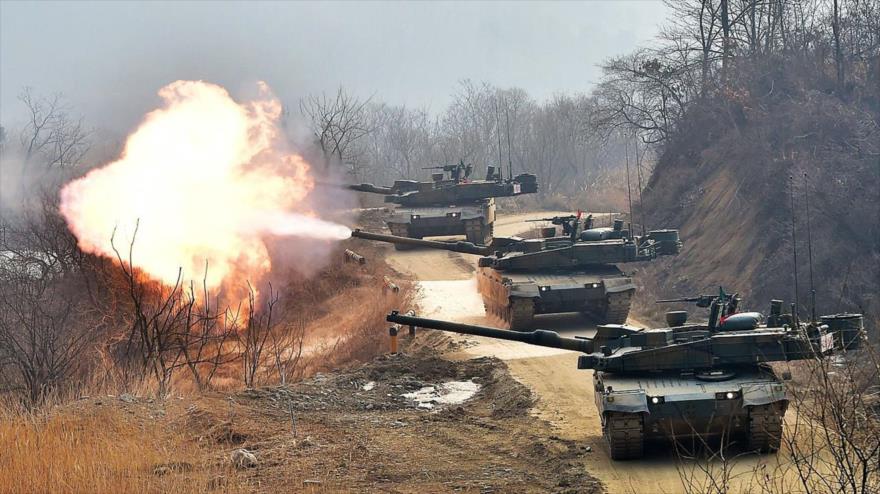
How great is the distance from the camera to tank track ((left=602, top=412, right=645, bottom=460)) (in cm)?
1266

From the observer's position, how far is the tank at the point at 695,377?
12.6 m

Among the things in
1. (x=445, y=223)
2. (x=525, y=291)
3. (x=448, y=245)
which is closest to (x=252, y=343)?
(x=448, y=245)

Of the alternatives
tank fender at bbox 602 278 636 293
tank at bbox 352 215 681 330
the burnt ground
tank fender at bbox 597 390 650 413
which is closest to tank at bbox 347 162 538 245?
tank at bbox 352 215 681 330

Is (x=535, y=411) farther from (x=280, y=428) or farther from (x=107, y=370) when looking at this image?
(x=107, y=370)

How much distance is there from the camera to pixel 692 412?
12656 mm

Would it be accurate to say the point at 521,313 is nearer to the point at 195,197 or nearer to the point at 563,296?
the point at 563,296

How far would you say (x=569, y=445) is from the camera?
14078 mm

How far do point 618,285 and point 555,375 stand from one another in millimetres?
4600

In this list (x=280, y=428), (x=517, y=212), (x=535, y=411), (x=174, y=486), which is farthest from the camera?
(x=517, y=212)

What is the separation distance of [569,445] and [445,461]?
1713 mm

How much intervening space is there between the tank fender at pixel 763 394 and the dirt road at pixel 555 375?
2.47 ft

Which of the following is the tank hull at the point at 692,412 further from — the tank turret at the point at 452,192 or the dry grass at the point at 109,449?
the tank turret at the point at 452,192

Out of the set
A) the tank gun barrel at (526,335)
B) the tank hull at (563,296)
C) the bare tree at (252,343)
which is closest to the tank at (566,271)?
the tank hull at (563,296)

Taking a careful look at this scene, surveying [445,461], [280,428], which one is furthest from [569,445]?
[280,428]
